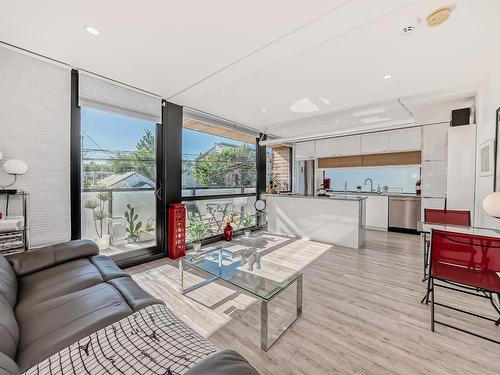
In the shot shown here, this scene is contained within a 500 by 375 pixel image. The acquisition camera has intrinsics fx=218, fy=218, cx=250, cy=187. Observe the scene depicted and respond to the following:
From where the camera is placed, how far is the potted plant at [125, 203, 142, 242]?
11.3 ft

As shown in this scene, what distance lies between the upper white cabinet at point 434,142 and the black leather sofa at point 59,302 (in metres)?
5.73

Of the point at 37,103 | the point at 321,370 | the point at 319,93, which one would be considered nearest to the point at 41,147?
the point at 37,103

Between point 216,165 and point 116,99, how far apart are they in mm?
2218

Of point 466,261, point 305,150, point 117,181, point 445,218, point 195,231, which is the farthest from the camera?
point 305,150

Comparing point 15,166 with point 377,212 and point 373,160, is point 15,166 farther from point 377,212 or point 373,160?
point 373,160

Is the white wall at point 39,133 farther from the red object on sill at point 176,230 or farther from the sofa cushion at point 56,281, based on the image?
the red object on sill at point 176,230

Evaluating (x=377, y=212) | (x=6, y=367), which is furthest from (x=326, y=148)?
(x=6, y=367)

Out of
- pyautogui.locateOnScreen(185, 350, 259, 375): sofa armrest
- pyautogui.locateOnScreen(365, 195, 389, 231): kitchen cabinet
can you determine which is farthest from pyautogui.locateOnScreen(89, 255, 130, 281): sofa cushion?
pyautogui.locateOnScreen(365, 195, 389, 231): kitchen cabinet

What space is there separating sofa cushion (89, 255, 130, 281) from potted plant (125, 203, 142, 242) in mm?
1207

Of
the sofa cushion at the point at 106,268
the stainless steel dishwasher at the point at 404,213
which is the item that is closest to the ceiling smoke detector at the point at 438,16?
the sofa cushion at the point at 106,268

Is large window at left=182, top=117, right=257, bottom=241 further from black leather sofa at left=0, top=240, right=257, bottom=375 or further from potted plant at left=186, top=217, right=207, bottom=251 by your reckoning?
black leather sofa at left=0, top=240, right=257, bottom=375

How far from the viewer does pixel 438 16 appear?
5.89 feet

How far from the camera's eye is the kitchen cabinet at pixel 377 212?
5.43m

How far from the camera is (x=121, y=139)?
10.8ft
